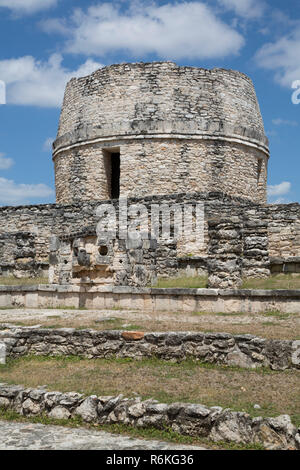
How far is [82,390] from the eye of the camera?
550cm

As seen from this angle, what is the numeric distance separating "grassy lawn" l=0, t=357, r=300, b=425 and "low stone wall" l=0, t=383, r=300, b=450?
0.60ft

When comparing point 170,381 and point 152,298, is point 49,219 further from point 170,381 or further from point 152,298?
point 170,381

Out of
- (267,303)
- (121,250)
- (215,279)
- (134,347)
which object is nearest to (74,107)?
(121,250)

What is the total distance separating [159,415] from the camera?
15.8ft

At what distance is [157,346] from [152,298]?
124 inches

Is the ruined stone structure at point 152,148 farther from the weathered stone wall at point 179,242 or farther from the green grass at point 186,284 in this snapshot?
the green grass at point 186,284

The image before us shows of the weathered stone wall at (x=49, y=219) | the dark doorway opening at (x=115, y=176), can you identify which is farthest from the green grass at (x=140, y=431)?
the dark doorway opening at (x=115, y=176)

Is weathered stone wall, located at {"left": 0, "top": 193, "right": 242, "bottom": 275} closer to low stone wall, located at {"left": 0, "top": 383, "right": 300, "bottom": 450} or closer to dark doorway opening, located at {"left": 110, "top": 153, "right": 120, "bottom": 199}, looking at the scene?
dark doorway opening, located at {"left": 110, "top": 153, "right": 120, "bottom": 199}

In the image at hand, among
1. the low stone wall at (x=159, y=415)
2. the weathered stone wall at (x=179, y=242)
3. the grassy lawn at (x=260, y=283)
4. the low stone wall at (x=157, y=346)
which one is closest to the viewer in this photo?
the low stone wall at (x=159, y=415)

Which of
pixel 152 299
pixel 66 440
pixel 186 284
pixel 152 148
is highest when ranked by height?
pixel 152 148

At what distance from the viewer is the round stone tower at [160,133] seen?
17.2m

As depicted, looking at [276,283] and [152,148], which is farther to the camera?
[152,148]

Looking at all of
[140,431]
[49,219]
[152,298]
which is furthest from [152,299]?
[49,219]

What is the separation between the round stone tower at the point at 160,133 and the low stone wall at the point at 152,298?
7.04m
